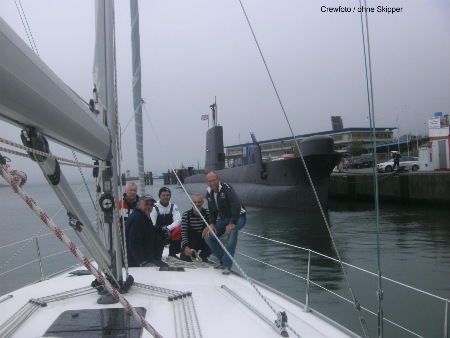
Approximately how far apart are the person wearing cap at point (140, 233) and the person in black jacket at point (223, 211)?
2.42 feet

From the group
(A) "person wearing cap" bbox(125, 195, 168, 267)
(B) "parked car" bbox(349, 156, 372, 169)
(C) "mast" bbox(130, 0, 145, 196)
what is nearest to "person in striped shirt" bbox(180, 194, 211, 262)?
(A) "person wearing cap" bbox(125, 195, 168, 267)

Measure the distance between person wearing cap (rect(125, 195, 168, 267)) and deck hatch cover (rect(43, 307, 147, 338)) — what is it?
1952 millimetres

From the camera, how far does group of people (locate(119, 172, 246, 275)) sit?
16.6 ft

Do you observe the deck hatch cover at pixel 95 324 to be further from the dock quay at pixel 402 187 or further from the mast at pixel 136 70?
the dock quay at pixel 402 187

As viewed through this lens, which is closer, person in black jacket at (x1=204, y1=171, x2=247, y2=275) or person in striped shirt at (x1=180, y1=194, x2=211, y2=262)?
person in black jacket at (x1=204, y1=171, x2=247, y2=275)

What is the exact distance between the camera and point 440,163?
28.1 meters

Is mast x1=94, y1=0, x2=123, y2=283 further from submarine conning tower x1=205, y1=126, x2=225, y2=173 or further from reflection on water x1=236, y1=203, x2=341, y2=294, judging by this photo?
submarine conning tower x1=205, y1=126, x2=225, y2=173

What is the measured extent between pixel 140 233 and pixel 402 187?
24.0 metres

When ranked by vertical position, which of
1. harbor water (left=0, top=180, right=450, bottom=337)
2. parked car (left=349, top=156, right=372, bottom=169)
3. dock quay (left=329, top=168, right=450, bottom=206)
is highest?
parked car (left=349, top=156, right=372, bottom=169)

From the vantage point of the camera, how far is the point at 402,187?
26141 mm

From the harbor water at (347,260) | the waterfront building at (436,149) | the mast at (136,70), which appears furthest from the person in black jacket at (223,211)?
the waterfront building at (436,149)

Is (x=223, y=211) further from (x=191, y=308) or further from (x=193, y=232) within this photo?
(x=191, y=308)

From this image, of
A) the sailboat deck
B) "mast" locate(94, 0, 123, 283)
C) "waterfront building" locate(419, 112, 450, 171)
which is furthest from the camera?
"waterfront building" locate(419, 112, 450, 171)

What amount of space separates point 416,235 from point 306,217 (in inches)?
259
